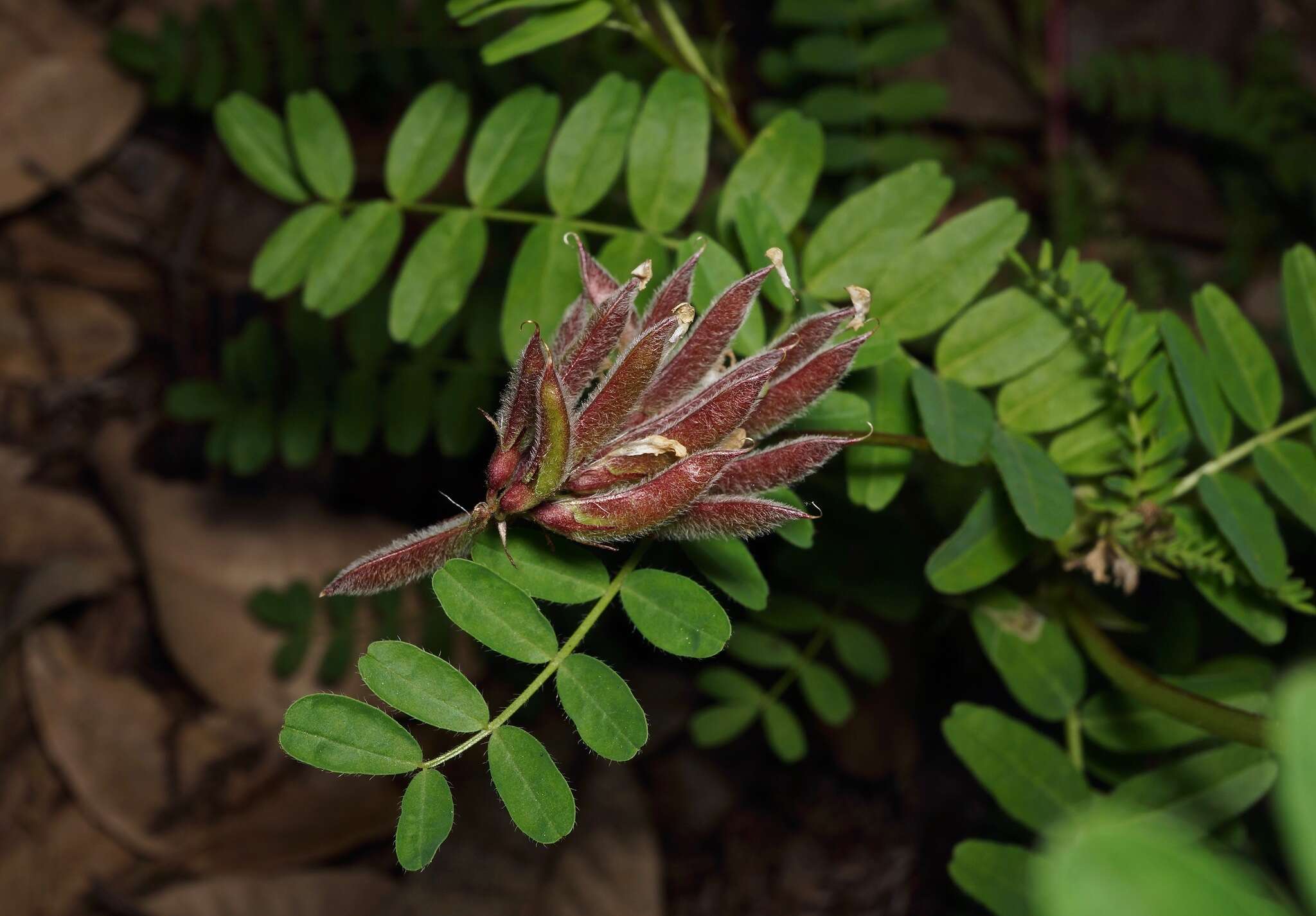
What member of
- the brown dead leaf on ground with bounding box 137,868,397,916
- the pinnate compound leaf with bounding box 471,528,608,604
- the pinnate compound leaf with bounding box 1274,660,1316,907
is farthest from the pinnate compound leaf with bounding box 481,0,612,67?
the brown dead leaf on ground with bounding box 137,868,397,916

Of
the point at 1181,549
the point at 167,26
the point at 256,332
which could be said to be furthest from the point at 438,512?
the point at 1181,549

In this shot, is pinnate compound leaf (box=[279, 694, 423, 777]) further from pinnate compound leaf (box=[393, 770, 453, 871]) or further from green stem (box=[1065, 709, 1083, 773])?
green stem (box=[1065, 709, 1083, 773])

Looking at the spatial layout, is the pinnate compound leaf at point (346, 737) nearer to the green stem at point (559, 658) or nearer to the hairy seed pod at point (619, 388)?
the green stem at point (559, 658)

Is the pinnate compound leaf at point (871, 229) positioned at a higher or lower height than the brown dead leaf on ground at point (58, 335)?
higher

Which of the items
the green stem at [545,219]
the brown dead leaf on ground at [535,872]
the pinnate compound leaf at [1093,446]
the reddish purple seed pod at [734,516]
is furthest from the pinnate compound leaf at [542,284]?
the brown dead leaf on ground at [535,872]

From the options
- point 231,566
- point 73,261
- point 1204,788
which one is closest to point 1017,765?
point 1204,788

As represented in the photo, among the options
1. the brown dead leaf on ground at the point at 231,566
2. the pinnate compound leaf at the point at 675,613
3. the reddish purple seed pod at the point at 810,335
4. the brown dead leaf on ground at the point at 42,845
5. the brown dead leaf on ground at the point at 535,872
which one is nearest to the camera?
the pinnate compound leaf at the point at 675,613
